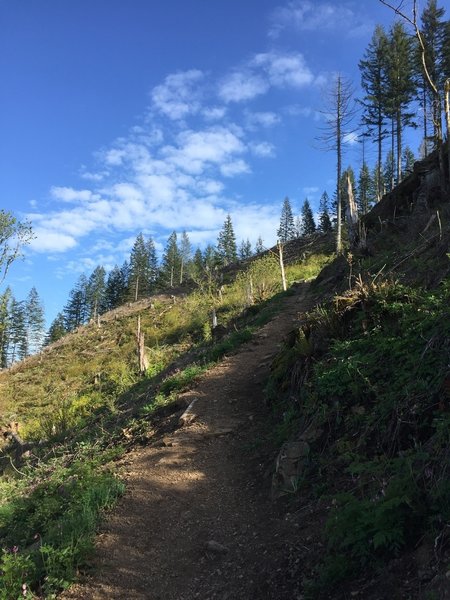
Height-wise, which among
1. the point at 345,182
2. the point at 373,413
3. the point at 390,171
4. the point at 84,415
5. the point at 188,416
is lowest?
the point at 84,415

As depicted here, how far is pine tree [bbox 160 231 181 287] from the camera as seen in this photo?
7400 cm

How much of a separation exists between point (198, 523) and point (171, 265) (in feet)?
230

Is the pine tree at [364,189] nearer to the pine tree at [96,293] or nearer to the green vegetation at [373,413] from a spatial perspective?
the pine tree at [96,293]

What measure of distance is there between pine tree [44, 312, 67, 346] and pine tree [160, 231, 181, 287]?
18580 millimetres

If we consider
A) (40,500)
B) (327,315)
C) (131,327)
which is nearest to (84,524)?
(40,500)

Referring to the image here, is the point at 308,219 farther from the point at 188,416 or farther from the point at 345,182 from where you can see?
the point at 188,416

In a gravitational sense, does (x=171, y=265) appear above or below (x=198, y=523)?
above

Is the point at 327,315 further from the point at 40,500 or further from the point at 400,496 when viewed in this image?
the point at 40,500

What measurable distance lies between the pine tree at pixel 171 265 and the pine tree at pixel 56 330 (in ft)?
61.0

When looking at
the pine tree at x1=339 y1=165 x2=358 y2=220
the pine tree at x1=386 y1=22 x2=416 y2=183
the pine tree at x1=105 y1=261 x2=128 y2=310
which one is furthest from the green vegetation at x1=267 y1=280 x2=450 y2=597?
the pine tree at x1=105 y1=261 x2=128 y2=310

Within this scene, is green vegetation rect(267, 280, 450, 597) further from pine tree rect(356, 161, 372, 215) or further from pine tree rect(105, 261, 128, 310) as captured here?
pine tree rect(105, 261, 128, 310)

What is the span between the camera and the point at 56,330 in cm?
7506

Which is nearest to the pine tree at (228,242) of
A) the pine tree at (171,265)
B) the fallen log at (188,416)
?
the pine tree at (171,265)

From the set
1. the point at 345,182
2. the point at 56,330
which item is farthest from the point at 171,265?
the point at 345,182
